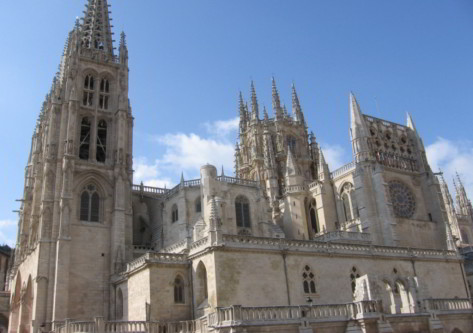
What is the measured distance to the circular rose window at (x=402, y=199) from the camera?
146 ft

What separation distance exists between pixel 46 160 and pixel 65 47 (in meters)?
15.9

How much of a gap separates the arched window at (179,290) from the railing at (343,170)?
23.5 metres

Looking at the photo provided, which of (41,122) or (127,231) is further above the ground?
(41,122)

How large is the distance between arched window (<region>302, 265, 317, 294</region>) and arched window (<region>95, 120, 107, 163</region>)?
21036 millimetres

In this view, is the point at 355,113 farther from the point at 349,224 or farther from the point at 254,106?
the point at 254,106

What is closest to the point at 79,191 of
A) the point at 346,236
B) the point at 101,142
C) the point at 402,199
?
the point at 101,142

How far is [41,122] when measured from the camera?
157 feet

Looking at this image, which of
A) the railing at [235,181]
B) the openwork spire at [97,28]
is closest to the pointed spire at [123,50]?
the openwork spire at [97,28]

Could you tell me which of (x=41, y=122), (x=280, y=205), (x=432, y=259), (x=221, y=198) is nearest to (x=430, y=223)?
(x=432, y=259)

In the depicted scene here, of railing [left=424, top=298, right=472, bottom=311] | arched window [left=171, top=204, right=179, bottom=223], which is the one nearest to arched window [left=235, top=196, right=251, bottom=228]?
arched window [left=171, top=204, right=179, bottom=223]

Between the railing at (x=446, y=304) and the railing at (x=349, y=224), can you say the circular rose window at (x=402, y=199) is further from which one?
the railing at (x=446, y=304)

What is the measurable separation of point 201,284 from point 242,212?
601 inches

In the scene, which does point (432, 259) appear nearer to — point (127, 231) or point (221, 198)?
point (221, 198)

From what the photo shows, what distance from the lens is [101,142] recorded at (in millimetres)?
41656
